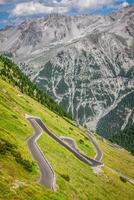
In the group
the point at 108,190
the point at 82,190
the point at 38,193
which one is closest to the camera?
the point at 38,193

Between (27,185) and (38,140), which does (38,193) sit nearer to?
(27,185)

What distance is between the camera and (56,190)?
7581 centimetres

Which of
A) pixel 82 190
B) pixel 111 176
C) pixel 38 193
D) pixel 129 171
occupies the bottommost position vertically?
pixel 129 171

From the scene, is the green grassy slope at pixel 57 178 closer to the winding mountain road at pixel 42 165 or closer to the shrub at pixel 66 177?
the shrub at pixel 66 177

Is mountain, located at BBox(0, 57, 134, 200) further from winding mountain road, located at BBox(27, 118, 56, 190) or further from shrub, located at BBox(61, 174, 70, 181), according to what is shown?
winding mountain road, located at BBox(27, 118, 56, 190)

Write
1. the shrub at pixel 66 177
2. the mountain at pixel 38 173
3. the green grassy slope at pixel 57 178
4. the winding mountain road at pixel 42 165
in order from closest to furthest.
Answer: the green grassy slope at pixel 57 178 → the mountain at pixel 38 173 → the winding mountain road at pixel 42 165 → the shrub at pixel 66 177

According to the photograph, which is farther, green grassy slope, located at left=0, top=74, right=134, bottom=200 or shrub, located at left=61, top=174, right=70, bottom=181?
shrub, located at left=61, top=174, right=70, bottom=181

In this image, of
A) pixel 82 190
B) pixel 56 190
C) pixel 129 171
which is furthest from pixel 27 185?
pixel 129 171

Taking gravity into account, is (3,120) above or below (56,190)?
above

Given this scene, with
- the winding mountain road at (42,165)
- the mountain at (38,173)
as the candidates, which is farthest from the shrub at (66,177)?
the winding mountain road at (42,165)

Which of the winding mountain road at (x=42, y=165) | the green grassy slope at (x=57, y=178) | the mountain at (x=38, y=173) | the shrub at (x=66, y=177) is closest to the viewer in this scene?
the green grassy slope at (x=57, y=178)

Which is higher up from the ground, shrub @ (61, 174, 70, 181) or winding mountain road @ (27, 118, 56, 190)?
winding mountain road @ (27, 118, 56, 190)

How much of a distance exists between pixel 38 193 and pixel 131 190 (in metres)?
70.2

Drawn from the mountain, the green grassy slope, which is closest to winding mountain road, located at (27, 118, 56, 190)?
the mountain
